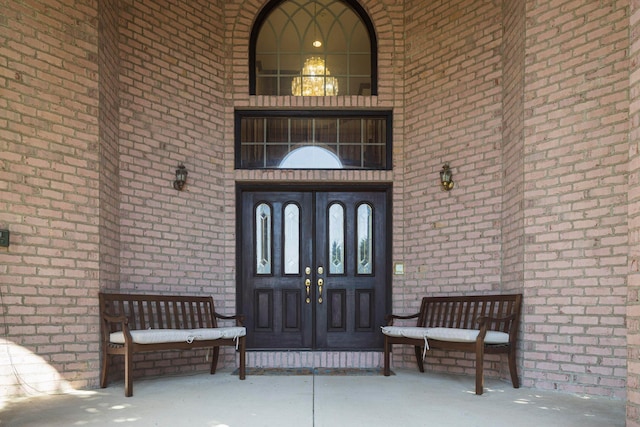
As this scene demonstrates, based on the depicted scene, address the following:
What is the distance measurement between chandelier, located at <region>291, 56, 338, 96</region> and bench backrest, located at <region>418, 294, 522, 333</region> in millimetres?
2602

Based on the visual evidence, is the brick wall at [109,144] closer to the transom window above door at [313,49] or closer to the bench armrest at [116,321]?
the bench armrest at [116,321]

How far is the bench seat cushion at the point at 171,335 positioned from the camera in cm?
447

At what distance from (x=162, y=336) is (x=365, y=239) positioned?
2.59 m

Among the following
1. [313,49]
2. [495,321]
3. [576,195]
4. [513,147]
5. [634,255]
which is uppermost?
[313,49]

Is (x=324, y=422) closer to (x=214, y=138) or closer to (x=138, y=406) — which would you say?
(x=138, y=406)

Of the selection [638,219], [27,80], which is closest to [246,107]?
[27,80]

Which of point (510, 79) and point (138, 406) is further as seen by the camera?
point (510, 79)

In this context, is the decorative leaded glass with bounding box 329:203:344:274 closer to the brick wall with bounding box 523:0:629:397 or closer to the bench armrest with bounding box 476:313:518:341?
the bench armrest with bounding box 476:313:518:341

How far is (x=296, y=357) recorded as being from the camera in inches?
236

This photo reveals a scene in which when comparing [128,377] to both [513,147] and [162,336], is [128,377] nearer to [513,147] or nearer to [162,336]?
[162,336]

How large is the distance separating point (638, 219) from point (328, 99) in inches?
151

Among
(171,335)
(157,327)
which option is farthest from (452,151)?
(157,327)

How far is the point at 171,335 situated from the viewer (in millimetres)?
4602

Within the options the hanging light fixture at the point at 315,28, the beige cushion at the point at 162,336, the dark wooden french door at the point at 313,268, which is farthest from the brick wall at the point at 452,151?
the beige cushion at the point at 162,336
